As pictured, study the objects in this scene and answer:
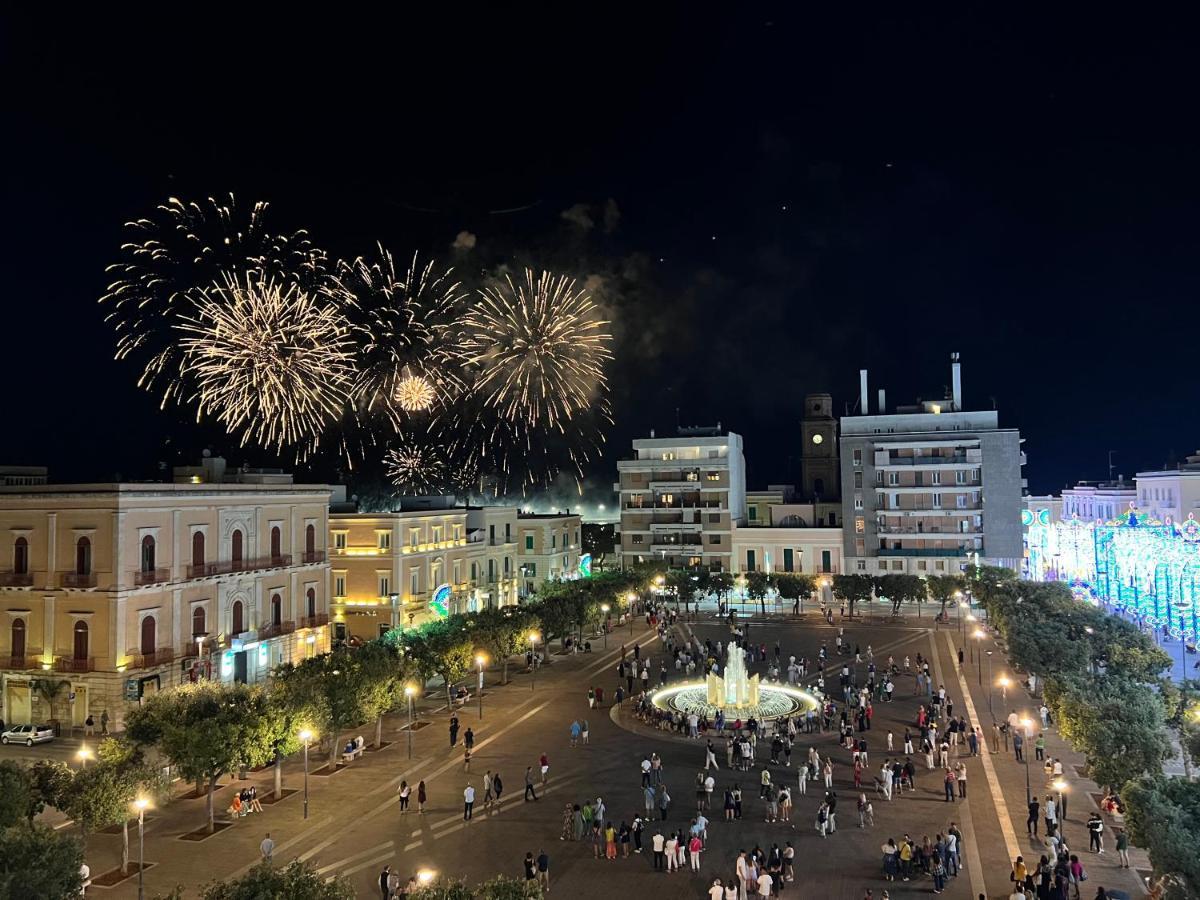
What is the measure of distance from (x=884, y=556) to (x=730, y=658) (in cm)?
4860

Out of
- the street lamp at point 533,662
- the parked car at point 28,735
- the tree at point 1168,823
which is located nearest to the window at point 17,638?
the parked car at point 28,735

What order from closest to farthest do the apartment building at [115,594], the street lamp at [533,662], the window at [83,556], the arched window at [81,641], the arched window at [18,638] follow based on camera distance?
the apartment building at [115,594] → the arched window at [81,641] → the window at [83,556] → the arched window at [18,638] → the street lamp at [533,662]

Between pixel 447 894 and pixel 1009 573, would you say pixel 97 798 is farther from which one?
pixel 1009 573

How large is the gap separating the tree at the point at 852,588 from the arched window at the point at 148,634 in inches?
2196

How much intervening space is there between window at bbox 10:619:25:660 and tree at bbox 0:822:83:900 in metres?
27.5

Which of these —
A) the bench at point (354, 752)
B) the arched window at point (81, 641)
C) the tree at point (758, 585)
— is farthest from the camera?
the tree at point (758, 585)

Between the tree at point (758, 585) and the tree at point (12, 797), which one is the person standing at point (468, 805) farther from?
the tree at point (758, 585)

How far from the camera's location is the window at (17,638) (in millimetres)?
41469

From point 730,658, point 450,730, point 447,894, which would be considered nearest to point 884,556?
point 730,658

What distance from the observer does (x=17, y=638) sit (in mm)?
41656

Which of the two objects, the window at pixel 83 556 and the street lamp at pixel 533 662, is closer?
the window at pixel 83 556

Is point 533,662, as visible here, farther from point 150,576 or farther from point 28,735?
point 28,735

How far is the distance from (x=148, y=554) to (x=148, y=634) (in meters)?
3.90

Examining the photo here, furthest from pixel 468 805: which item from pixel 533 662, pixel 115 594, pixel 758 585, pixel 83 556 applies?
pixel 758 585
